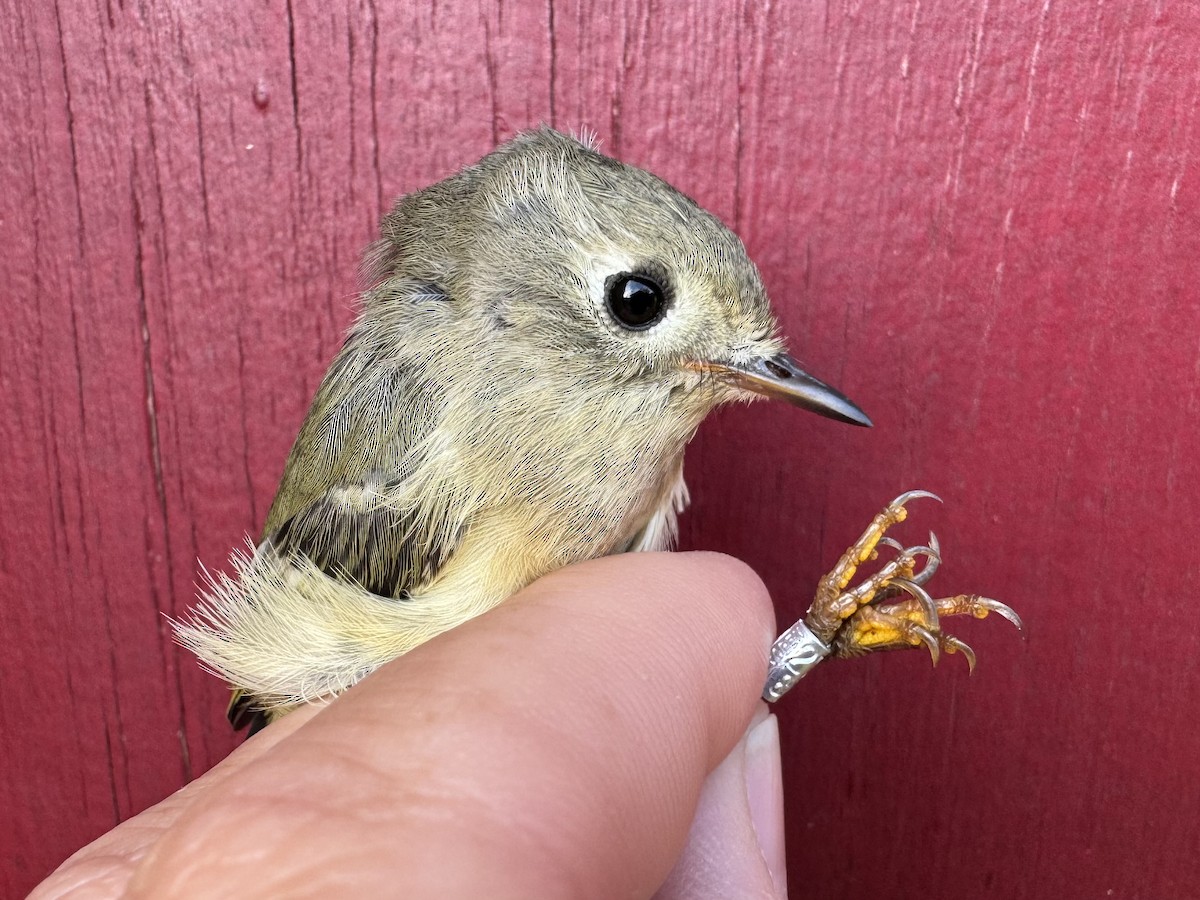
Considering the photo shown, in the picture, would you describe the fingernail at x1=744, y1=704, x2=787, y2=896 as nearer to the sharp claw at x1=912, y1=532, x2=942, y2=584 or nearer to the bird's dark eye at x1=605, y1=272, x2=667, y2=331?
the sharp claw at x1=912, y1=532, x2=942, y2=584

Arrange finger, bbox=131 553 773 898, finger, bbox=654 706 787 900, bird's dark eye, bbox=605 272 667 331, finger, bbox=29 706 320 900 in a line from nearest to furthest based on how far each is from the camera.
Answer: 1. finger, bbox=131 553 773 898
2. finger, bbox=29 706 320 900
3. finger, bbox=654 706 787 900
4. bird's dark eye, bbox=605 272 667 331

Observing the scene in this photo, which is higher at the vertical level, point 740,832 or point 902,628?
point 902,628

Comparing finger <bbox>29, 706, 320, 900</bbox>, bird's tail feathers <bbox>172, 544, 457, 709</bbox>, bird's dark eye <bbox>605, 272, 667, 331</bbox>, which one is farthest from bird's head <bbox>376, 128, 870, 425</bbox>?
finger <bbox>29, 706, 320, 900</bbox>

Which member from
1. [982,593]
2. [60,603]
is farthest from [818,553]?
[60,603]

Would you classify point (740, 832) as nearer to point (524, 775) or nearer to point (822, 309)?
point (524, 775)

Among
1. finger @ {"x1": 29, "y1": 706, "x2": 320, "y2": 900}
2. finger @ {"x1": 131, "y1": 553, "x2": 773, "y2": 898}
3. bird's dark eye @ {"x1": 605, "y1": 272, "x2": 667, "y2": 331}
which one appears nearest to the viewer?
finger @ {"x1": 131, "y1": 553, "x2": 773, "y2": 898}

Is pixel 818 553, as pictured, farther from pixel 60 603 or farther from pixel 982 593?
pixel 60 603

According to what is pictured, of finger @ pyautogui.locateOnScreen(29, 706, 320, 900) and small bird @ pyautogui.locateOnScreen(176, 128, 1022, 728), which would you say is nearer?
finger @ pyautogui.locateOnScreen(29, 706, 320, 900)

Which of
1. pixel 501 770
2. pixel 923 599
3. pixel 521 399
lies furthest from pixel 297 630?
pixel 923 599

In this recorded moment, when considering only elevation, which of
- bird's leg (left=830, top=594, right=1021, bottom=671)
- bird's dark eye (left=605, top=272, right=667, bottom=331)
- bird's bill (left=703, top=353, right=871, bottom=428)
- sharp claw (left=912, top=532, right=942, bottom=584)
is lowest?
bird's leg (left=830, top=594, right=1021, bottom=671)
